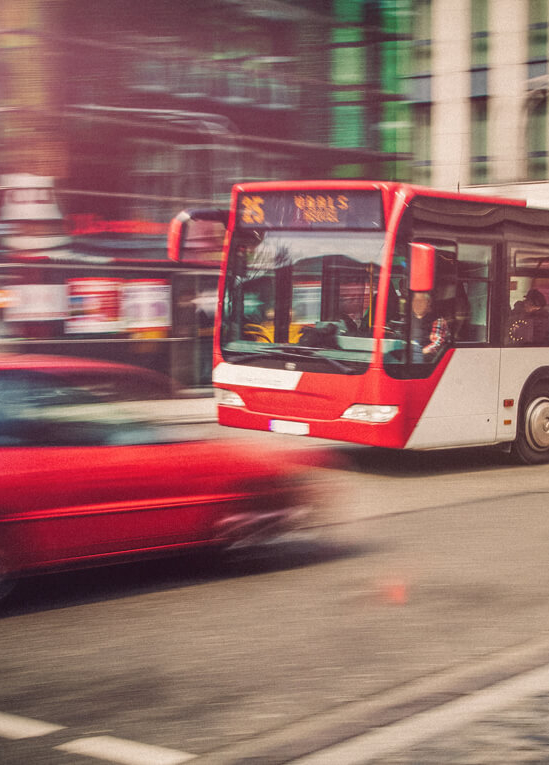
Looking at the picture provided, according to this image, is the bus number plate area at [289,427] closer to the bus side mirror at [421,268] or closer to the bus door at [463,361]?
the bus door at [463,361]

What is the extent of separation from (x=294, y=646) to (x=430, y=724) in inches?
46.6

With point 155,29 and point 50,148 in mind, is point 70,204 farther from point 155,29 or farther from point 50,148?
point 155,29

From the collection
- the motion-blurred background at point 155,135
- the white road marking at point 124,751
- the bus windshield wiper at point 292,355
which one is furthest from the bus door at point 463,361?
the white road marking at point 124,751

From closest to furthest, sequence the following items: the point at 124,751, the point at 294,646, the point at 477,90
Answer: the point at 124,751
the point at 294,646
the point at 477,90

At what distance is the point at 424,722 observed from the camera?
4.27 metres

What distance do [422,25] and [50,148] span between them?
23689mm

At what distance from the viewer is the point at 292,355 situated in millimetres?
11359

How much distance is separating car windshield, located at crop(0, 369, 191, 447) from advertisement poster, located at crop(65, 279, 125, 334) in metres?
13.2

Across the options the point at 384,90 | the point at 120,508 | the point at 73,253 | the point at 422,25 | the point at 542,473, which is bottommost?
the point at 542,473

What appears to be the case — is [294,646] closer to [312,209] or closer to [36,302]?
[312,209]

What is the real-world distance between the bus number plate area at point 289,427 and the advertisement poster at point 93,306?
332 inches

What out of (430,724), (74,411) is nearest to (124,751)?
(430,724)

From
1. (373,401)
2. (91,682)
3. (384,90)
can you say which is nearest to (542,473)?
(373,401)

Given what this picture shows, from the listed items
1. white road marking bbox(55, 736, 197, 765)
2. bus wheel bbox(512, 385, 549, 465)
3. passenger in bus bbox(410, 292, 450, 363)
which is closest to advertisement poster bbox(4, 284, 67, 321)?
bus wheel bbox(512, 385, 549, 465)
